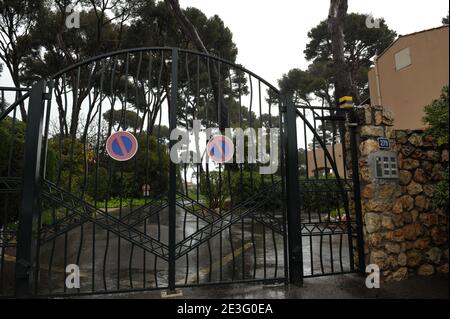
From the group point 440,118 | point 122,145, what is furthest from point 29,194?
point 440,118

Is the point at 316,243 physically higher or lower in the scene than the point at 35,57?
lower

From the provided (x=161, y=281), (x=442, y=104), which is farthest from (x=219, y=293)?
(x=442, y=104)

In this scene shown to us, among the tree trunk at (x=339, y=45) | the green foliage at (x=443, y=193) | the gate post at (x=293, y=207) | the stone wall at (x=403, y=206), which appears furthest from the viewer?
the tree trunk at (x=339, y=45)

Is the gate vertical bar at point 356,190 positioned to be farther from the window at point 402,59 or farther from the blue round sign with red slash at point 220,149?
the window at point 402,59

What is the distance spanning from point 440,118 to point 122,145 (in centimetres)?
327

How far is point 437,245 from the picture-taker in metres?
3.59

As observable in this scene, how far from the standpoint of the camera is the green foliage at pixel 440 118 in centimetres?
305

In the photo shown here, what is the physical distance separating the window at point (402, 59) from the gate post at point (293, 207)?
34.2ft

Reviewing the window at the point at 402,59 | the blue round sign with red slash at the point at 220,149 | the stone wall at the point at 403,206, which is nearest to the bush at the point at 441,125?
the stone wall at the point at 403,206

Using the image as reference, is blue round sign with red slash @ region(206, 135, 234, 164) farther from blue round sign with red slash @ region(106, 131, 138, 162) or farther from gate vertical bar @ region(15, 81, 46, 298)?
gate vertical bar @ region(15, 81, 46, 298)

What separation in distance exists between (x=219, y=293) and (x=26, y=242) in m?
1.86

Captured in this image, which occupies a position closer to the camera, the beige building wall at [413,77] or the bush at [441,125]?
the bush at [441,125]

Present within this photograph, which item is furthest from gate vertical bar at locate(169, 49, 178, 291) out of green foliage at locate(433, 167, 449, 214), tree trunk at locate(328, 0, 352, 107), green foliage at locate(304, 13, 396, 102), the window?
green foliage at locate(304, 13, 396, 102)
